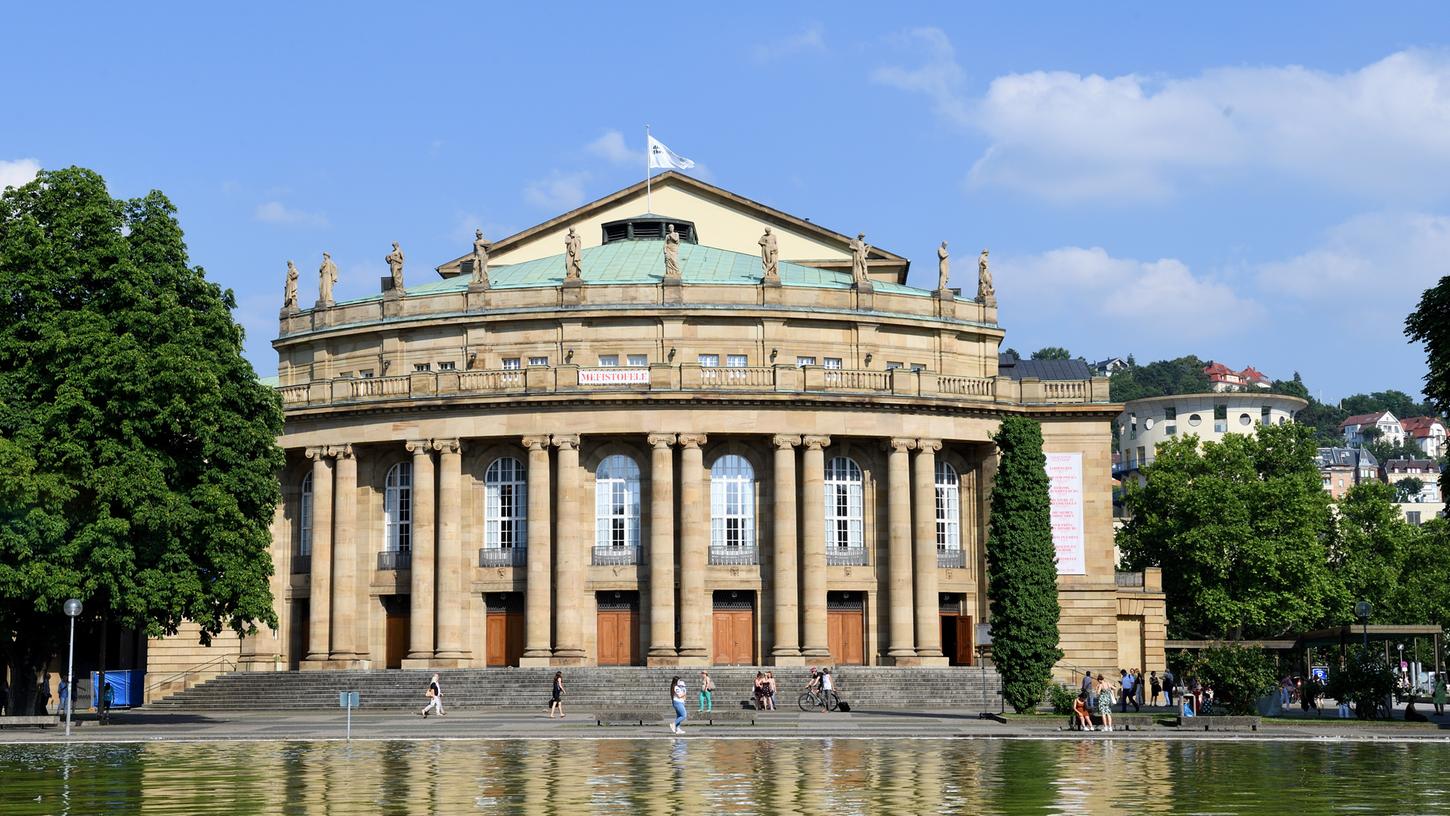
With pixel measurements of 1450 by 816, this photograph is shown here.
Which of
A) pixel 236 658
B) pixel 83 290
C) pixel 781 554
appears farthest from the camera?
pixel 236 658

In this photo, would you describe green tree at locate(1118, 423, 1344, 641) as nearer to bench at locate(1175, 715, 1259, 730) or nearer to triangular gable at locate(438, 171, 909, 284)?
triangular gable at locate(438, 171, 909, 284)

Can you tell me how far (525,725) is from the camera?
51.8 meters

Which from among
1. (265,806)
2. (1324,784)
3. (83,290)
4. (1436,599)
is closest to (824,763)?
(1324,784)

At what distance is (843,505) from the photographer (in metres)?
72.8

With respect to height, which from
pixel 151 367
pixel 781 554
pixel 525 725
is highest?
pixel 151 367

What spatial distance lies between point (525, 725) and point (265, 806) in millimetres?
25546

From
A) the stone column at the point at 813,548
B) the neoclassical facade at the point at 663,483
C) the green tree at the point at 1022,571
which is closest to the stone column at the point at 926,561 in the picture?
the neoclassical facade at the point at 663,483

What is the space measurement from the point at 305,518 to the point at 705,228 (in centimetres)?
2594

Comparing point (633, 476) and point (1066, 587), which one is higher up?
point (633, 476)

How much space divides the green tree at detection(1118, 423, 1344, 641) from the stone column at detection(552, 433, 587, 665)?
1668 inches

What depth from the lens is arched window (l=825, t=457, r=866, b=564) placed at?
72.3 m

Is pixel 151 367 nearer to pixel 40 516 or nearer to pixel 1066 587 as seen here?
pixel 40 516

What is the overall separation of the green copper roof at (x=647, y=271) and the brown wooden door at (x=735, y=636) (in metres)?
14.0

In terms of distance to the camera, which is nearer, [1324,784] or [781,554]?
[1324,784]
